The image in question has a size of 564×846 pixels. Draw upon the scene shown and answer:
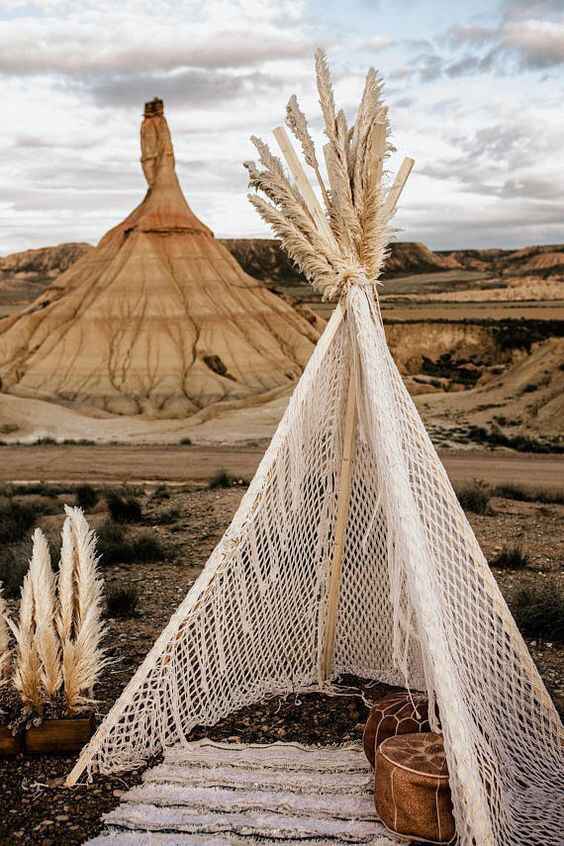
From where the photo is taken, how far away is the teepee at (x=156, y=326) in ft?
108

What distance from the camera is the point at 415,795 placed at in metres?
3.39

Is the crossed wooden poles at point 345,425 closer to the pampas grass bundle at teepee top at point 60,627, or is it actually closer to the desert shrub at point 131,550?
the pampas grass bundle at teepee top at point 60,627

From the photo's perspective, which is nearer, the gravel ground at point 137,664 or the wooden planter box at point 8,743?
the gravel ground at point 137,664

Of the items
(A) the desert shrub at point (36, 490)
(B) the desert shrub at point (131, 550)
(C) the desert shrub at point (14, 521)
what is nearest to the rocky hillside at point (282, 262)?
(A) the desert shrub at point (36, 490)

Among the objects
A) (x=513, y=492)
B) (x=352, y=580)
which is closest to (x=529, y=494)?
(x=513, y=492)

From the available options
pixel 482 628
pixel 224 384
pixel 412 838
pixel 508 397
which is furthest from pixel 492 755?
pixel 224 384

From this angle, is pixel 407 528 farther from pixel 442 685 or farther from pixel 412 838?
pixel 412 838

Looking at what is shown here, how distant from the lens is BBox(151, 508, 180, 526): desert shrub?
33.0 feet

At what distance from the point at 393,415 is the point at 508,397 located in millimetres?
21869

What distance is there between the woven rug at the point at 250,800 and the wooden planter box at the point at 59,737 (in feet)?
1.34

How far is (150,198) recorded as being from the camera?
1529 inches

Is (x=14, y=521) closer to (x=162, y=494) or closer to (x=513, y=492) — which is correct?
(x=162, y=494)

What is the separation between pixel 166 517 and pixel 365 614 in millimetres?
5379

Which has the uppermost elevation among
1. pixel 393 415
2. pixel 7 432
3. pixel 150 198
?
pixel 150 198
